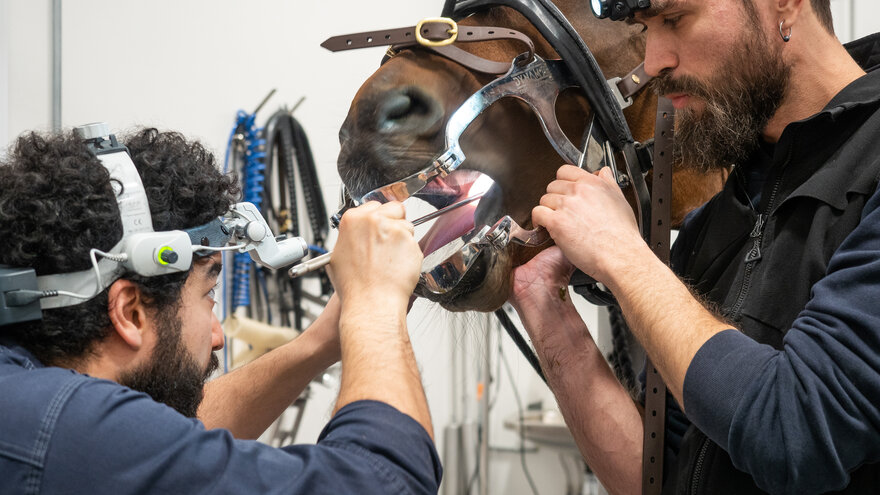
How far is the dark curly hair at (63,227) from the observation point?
1.01 m

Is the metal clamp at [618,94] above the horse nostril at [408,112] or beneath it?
above

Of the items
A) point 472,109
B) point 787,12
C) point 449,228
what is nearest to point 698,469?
point 449,228

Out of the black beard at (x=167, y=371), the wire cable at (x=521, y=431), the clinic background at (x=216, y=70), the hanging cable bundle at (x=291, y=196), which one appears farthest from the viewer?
the wire cable at (x=521, y=431)

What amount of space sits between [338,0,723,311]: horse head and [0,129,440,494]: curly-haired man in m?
0.13

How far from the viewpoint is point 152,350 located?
1093 millimetres

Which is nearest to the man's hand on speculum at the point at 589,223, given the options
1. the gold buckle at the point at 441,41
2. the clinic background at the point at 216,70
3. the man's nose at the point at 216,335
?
the gold buckle at the point at 441,41

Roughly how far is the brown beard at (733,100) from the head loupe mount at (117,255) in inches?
29.0

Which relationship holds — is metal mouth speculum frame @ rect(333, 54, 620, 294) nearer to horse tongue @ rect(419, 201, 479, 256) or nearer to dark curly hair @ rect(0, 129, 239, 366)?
horse tongue @ rect(419, 201, 479, 256)

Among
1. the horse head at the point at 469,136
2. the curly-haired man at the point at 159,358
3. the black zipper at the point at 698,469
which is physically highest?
the horse head at the point at 469,136

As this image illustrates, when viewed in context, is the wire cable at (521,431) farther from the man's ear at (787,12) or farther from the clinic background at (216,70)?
the man's ear at (787,12)

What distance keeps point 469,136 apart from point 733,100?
42cm

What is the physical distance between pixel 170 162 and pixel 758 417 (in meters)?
0.84

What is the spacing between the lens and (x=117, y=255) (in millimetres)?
1030

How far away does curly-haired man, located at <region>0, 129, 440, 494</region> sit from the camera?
2.78 feet
